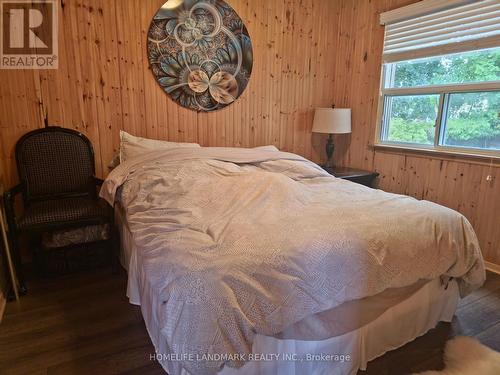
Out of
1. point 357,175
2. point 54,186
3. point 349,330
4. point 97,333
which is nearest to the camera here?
point 349,330

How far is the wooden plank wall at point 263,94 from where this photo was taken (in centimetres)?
256

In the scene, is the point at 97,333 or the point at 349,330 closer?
the point at 349,330

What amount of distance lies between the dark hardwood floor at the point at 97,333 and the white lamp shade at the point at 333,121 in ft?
6.13

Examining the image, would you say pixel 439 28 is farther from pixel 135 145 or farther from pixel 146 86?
pixel 135 145

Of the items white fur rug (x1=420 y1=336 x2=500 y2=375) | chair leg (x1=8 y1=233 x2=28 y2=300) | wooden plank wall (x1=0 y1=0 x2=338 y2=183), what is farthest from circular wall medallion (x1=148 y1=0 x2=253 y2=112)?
white fur rug (x1=420 y1=336 x2=500 y2=375)

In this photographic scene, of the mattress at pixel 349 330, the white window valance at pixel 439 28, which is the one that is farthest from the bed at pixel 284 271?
the white window valance at pixel 439 28

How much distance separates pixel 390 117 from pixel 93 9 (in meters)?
2.89

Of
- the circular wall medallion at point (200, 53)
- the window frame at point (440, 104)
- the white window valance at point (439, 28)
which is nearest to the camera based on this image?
the white window valance at point (439, 28)

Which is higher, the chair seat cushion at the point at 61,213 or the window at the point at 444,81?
the window at the point at 444,81

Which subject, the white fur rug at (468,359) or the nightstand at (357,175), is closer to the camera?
the white fur rug at (468,359)

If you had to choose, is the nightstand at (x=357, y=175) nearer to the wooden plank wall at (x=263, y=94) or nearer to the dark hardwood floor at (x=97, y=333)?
the wooden plank wall at (x=263, y=94)

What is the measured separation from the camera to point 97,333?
6.07 feet

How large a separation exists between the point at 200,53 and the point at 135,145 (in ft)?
3.43

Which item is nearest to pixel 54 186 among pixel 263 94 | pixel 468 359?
pixel 263 94
